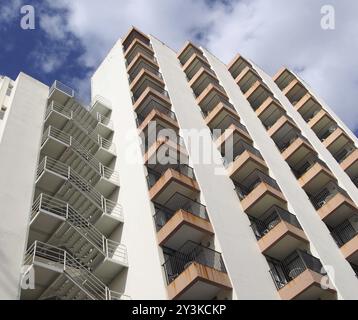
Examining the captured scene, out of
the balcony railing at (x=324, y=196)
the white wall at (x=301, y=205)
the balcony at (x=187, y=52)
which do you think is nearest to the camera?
the white wall at (x=301, y=205)

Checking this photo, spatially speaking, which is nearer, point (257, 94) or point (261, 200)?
point (261, 200)

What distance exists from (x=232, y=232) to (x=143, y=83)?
1844cm

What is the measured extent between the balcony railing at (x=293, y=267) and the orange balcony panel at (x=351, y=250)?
3550mm

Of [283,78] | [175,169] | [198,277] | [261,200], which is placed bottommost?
[198,277]

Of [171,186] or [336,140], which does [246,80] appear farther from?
[171,186]

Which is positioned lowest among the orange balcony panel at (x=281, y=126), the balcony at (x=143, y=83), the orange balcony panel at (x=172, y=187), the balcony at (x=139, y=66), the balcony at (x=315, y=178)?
the orange balcony panel at (x=172, y=187)

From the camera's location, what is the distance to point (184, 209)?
90.6ft

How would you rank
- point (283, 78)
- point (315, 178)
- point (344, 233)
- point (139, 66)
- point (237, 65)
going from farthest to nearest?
point (283, 78), point (237, 65), point (139, 66), point (315, 178), point (344, 233)

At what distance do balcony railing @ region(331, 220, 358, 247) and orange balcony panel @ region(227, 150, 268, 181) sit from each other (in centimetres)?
687

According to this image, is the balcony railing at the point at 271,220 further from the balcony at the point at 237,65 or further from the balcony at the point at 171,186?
the balcony at the point at 237,65

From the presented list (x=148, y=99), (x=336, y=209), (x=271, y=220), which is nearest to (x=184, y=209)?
(x=271, y=220)

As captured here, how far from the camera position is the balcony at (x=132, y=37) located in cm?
4784

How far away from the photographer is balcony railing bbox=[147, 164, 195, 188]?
29.2 metres

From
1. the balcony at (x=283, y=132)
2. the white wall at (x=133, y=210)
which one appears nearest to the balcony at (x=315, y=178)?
the balcony at (x=283, y=132)
